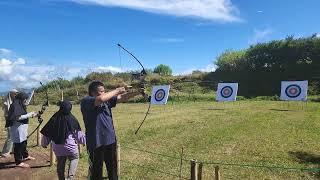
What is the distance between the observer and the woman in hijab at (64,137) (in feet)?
26.3

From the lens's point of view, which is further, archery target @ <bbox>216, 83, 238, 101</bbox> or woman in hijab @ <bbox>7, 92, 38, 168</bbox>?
archery target @ <bbox>216, 83, 238, 101</bbox>

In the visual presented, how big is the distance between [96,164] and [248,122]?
12861 mm

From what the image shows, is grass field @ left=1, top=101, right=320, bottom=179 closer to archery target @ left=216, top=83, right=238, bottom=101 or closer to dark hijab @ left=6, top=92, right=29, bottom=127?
dark hijab @ left=6, top=92, right=29, bottom=127

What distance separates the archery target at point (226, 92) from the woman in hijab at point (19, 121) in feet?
71.3

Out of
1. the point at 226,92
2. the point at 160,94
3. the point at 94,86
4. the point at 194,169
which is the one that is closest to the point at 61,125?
the point at 94,86

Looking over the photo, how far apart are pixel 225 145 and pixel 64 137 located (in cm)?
721

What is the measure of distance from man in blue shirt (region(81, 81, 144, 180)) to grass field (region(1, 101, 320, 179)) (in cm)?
173

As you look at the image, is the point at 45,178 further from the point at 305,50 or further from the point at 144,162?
the point at 305,50

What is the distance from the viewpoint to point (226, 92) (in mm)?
32156

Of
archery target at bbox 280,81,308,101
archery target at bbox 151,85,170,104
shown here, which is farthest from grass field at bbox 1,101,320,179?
archery target at bbox 151,85,170,104

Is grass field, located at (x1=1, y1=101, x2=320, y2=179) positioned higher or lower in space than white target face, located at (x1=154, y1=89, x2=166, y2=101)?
lower

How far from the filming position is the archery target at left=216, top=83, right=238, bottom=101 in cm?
3111

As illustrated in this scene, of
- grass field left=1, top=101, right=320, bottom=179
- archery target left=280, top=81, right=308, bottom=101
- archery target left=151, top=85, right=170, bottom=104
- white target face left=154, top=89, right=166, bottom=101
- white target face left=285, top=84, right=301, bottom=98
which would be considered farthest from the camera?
white target face left=154, top=89, right=166, bottom=101

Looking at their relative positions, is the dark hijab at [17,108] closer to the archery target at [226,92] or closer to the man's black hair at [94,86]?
the man's black hair at [94,86]
